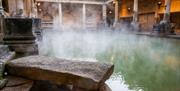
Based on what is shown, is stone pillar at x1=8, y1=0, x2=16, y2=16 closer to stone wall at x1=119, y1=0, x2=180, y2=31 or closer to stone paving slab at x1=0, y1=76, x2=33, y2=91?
stone paving slab at x1=0, y1=76, x2=33, y2=91

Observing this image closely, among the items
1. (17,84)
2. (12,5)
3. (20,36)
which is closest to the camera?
(17,84)

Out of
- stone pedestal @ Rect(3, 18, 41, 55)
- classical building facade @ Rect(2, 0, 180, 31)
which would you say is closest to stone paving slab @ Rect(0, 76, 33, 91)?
stone pedestal @ Rect(3, 18, 41, 55)

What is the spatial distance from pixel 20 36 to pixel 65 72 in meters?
1.58

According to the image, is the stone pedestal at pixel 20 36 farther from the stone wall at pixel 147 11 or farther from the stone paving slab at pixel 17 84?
the stone wall at pixel 147 11

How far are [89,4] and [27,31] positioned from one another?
24.0m

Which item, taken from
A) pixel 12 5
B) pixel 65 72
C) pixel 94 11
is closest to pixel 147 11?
pixel 94 11

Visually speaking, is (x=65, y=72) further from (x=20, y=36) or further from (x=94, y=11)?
(x=94, y=11)

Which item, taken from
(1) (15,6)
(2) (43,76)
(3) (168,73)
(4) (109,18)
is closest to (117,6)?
(4) (109,18)

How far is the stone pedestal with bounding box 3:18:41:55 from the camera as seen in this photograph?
307 centimetres

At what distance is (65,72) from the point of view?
2021 mm

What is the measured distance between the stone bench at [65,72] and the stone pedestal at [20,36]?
0.79m

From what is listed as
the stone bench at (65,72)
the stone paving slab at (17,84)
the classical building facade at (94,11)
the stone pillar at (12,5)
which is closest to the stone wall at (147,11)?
the classical building facade at (94,11)

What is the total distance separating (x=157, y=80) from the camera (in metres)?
3.07

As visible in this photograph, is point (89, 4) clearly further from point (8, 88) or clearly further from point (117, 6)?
point (8, 88)
